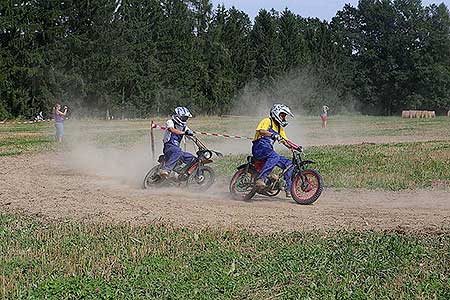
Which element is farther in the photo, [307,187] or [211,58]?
[211,58]

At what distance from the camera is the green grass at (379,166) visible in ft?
48.1

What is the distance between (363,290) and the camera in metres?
6.63

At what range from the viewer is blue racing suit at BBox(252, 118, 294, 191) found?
12742mm

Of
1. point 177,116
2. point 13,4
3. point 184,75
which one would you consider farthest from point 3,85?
point 177,116

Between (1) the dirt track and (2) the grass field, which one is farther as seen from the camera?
(1) the dirt track

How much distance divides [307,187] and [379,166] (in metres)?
5.61

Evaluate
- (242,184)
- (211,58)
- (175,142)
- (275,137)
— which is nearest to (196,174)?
(175,142)

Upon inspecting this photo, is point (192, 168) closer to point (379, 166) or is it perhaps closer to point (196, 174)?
point (196, 174)

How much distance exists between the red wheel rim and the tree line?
167 feet

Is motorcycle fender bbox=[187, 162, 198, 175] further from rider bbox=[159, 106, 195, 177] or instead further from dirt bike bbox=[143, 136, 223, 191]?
rider bbox=[159, 106, 195, 177]

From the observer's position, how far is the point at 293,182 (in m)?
12.6

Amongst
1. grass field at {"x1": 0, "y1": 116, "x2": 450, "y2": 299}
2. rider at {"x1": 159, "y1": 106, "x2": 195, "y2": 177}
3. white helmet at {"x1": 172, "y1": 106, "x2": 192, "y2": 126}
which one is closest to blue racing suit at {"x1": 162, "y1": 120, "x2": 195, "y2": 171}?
rider at {"x1": 159, "y1": 106, "x2": 195, "y2": 177}

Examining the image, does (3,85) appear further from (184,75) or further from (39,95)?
(184,75)

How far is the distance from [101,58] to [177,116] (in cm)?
5091
